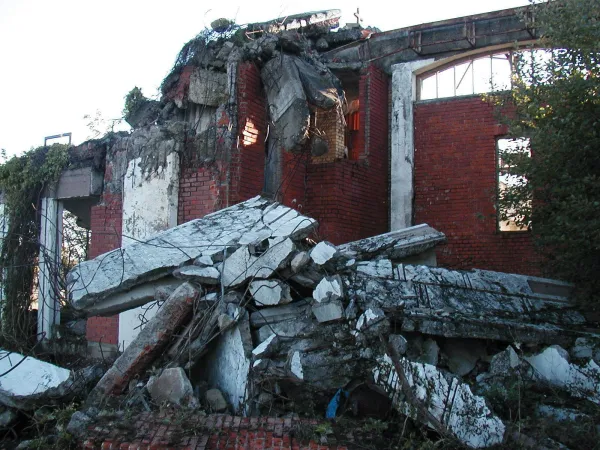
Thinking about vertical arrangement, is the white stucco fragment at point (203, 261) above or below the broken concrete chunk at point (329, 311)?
above

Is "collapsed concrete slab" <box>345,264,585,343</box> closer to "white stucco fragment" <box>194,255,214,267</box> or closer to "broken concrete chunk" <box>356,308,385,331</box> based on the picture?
"broken concrete chunk" <box>356,308,385,331</box>

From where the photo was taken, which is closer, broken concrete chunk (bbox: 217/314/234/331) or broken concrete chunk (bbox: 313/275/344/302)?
broken concrete chunk (bbox: 217/314/234/331)

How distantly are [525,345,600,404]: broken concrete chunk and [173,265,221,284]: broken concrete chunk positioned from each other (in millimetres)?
3062

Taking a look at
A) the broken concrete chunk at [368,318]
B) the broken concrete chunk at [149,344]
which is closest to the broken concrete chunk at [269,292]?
the broken concrete chunk at [149,344]

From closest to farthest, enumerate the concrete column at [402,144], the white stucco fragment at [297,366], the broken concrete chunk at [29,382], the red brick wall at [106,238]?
the white stucco fragment at [297,366] < the broken concrete chunk at [29,382] < the red brick wall at [106,238] < the concrete column at [402,144]

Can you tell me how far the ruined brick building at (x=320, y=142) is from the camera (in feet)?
24.1

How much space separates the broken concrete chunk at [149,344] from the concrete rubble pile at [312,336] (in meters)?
0.01

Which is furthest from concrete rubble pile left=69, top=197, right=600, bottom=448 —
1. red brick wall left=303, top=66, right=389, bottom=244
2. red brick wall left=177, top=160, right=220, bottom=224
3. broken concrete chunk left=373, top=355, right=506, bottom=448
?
red brick wall left=303, top=66, right=389, bottom=244

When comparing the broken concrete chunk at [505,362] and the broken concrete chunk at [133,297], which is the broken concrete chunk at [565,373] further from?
the broken concrete chunk at [133,297]

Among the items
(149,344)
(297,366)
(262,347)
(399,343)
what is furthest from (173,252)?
(399,343)

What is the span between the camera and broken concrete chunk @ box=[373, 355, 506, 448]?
13.6 ft

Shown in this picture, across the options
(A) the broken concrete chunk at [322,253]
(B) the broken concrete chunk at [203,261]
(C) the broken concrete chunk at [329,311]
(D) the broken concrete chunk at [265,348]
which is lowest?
(D) the broken concrete chunk at [265,348]

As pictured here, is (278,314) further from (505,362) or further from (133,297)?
(505,362)

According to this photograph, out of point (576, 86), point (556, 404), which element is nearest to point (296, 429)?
point (556, 404)
